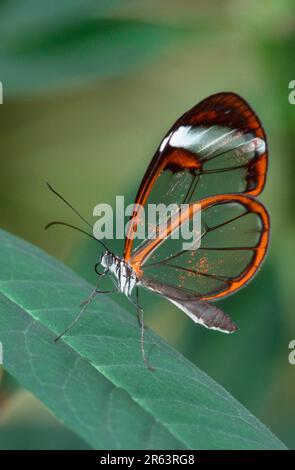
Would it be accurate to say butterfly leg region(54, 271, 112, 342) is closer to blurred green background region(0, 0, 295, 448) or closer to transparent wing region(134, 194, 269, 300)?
transparent wing region(134, 194, 269, 300)

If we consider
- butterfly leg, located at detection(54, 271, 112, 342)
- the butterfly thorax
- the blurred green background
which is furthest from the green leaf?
the blurred green background

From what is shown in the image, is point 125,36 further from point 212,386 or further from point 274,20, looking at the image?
point 212,386

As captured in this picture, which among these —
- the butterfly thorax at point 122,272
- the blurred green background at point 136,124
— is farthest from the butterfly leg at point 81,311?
the blurred green background at point 136,124

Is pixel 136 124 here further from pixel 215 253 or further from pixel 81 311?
pixel 81 311

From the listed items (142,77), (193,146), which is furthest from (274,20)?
(142,77)

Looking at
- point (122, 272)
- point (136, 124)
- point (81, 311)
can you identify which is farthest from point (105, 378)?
point (136, 124)
